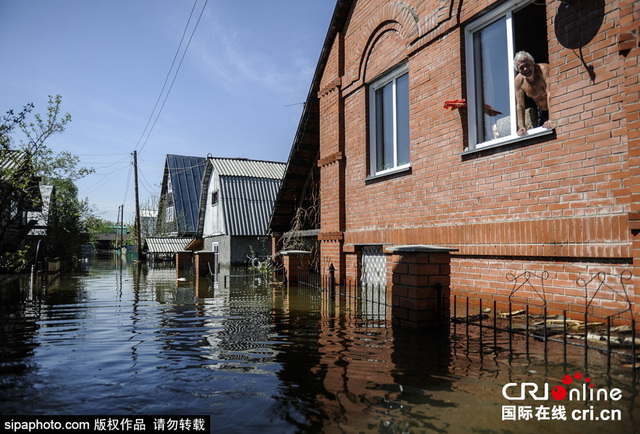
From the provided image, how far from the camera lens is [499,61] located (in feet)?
19.3

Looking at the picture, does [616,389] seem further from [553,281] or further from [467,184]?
[467,184]

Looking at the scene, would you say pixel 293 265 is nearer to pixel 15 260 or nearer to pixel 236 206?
pixel 15 260

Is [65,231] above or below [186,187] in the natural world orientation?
below

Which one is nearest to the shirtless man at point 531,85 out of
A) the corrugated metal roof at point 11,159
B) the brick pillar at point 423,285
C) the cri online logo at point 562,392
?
the brick pillar at point 423,285

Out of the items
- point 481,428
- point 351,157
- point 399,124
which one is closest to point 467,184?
point 399,124

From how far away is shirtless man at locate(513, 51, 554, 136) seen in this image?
17.1 ft

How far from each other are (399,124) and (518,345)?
521 cm

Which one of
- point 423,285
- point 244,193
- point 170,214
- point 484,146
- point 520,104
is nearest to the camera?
point 423,285

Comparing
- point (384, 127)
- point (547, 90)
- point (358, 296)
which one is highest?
point (384, 127)

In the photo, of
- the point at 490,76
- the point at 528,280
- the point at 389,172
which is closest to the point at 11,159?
the point at 389,172

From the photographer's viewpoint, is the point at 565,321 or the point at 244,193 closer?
the point at 565,321

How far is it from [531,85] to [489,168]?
1157 millimetres

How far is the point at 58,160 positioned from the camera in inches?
371

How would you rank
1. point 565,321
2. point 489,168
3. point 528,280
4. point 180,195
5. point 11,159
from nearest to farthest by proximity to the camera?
point 565,321
point 528,280
point 489,168
point 11,159
point 180,195
